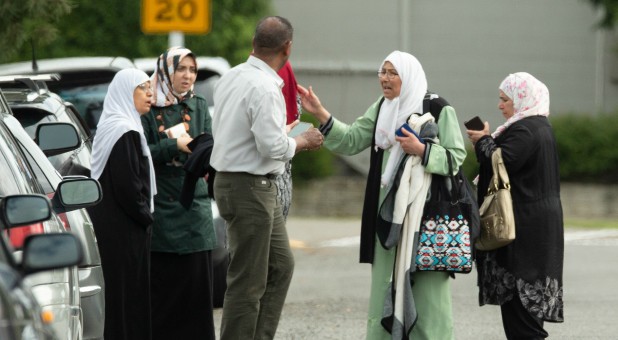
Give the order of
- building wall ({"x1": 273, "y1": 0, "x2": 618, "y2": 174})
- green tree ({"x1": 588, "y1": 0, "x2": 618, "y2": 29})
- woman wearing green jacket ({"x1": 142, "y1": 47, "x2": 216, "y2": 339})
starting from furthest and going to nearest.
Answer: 1. building wall ({"x1": 273, "y1": 0, "x2": 618, "y2": 174})
2. green tree ({"x1": 588, "y1": 0, "x2": 618, "y2": 29})
3. woman wearing green jacket ({"x1": 142, "y1": 47, "x2": 216, "y2": 339})

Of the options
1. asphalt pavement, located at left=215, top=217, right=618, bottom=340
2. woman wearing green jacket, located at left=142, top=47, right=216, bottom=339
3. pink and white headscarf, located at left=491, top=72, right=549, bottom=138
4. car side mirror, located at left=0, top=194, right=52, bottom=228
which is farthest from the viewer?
asphalt pavement, located at left=215, top=217, right=618, bottom=340

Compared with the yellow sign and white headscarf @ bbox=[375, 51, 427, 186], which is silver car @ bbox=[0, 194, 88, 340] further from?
the yellow sign

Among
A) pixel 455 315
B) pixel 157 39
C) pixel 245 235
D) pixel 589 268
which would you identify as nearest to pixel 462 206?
pixel 245 235

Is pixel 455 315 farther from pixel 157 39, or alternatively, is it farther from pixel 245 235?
pixel 157 39

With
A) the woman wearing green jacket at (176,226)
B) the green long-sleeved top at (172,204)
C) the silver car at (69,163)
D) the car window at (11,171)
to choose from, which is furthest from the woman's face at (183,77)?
the car window at (11,171)

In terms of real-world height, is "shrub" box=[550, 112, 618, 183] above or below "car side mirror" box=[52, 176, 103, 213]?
below

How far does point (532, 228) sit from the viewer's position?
8148 millimetres

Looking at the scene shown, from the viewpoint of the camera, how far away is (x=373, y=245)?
806 cm

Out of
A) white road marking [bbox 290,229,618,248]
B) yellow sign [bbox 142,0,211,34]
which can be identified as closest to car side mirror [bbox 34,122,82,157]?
yellow sign [bbox 142,0,211,34]

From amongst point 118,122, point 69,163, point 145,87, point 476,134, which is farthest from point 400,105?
point 69,163

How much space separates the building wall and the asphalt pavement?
600 centimetres

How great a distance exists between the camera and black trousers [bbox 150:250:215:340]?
8.40 meters

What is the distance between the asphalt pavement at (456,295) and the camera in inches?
388

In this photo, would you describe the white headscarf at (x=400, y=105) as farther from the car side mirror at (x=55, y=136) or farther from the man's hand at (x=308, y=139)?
the car side mirror at (x=55, y=136)
